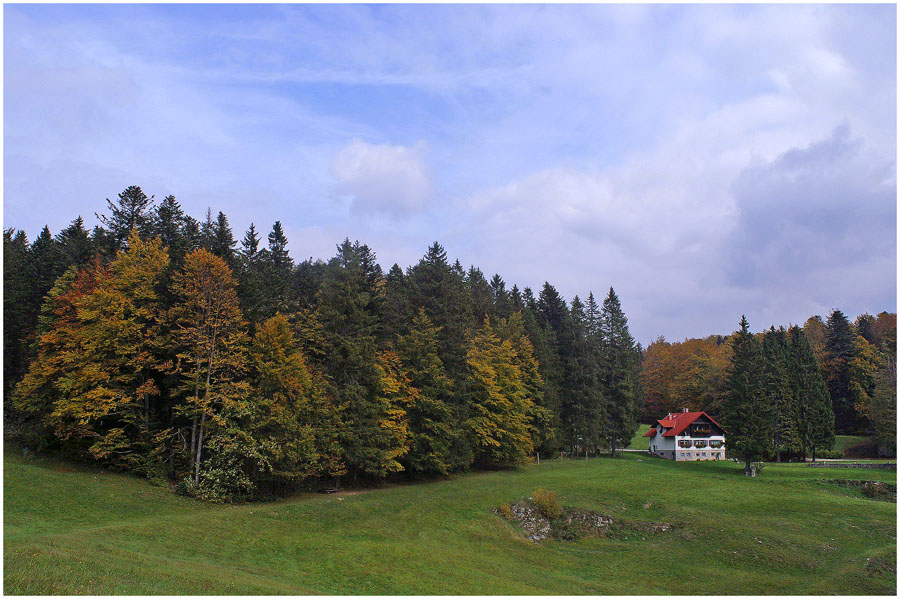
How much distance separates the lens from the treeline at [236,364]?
35750 mm

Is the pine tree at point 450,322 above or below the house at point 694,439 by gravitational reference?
above

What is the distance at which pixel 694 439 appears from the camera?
78.6m

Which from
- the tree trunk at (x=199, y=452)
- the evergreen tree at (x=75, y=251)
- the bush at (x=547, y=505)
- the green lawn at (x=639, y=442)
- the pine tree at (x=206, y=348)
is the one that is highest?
the evergreen tree at (x=75, y=251)

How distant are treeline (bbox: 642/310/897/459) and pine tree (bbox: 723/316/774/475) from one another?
0.42 ft

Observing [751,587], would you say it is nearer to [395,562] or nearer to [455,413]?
[395,562]

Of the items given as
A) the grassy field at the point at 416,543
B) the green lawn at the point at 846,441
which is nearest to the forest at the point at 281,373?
the grassy field at the point at 416,543

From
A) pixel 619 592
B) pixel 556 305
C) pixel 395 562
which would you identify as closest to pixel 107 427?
pixel 395 562

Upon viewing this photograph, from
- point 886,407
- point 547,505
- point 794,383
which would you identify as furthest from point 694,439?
point 547,505

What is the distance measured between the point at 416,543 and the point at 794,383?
70424 mm

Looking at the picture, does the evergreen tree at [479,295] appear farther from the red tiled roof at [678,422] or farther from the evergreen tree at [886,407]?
the evergreen tree at [886,407]

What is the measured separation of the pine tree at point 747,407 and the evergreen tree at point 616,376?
50.9ft

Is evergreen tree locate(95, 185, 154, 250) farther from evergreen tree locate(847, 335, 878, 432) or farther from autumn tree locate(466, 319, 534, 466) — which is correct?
evergreen tree locate(847, 335, 878, 432)

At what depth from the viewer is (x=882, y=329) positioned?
350 feet

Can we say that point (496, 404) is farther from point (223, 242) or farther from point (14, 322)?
point (14, 322)
